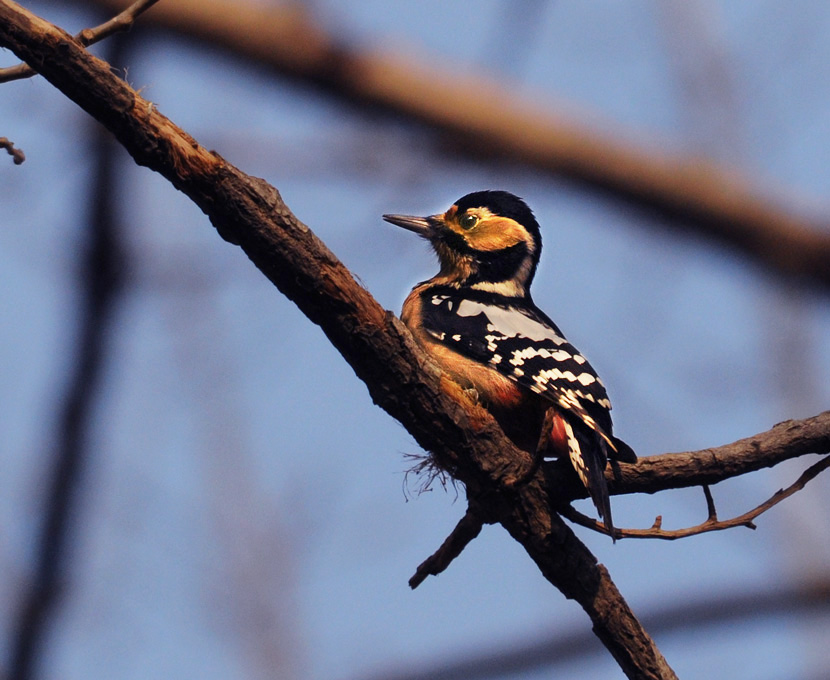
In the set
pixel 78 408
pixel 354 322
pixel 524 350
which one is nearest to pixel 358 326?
pixel 354 322

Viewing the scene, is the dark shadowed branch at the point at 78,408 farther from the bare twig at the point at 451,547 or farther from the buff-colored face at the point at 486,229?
the buff-colored face at the point at 486,229

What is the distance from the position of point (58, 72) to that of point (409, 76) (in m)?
3.59

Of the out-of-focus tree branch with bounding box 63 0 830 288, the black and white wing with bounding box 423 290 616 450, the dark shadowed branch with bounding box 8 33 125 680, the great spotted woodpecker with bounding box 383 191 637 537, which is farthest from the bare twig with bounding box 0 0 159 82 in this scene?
the out-of-focus tree branch with bounding box 63 0 830 288

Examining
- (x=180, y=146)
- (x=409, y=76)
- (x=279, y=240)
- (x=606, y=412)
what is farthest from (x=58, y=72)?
(x=409, y=76)

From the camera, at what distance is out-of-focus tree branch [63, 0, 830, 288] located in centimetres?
557

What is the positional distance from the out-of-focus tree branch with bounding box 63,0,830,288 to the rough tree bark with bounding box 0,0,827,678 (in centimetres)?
279

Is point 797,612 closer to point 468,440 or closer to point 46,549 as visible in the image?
point 468,440

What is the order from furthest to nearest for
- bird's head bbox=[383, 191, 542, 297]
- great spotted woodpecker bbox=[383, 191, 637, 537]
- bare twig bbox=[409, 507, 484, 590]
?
bird's head bbox=[383, 191, 542, 297] → great spotted woodpecker bbox=[383, 191, 637, 537] → bare twig bbox=[409, 507, 484, 590]

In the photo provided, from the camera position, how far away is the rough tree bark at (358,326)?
8.32ft

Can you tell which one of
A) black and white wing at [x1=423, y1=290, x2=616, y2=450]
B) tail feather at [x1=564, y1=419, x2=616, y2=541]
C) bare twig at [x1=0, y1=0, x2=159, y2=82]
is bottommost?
tail feather at [x1=564, y1=419, x2=616, y2=541]

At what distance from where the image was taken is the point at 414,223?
18.2 feet

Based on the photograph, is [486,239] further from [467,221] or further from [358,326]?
[358,326]

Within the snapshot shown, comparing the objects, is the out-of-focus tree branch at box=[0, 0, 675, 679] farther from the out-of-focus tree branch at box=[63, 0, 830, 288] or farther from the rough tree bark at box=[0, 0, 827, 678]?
the out-of-focus tree branch at box=[63, 0, 830, 288]

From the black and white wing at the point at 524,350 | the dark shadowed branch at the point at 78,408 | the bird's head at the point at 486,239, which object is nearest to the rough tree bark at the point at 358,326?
the black and white wing at the point at 524,350
